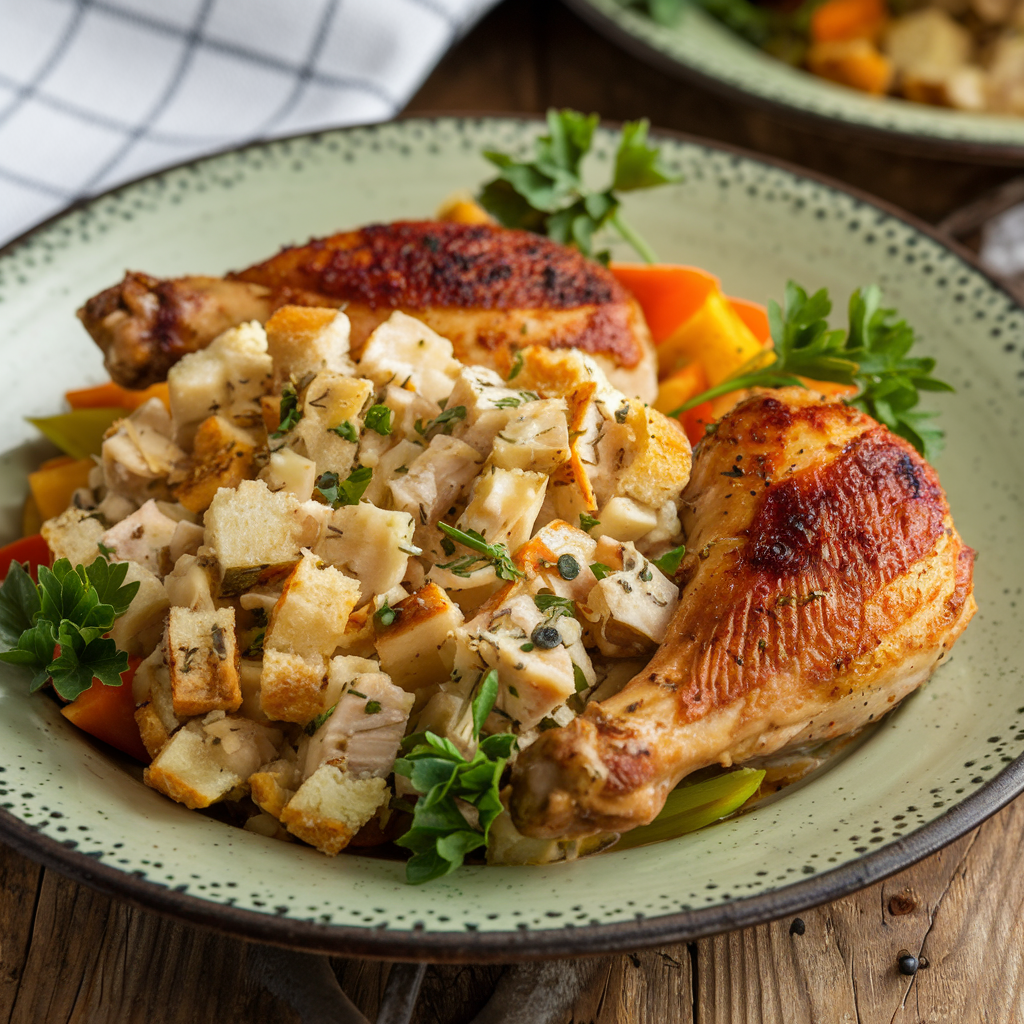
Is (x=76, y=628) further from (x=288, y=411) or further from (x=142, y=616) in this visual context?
(x=288, y=411)

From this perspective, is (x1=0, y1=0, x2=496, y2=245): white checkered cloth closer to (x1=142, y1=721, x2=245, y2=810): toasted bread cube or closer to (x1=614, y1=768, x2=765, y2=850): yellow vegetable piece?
(x1=142, y1=721, x2=245, y2=810): toasted bread cube

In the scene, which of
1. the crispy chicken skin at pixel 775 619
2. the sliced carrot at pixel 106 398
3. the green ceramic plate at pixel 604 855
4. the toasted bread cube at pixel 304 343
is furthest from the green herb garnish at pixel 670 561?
the sliced carrot at pixel 106 398

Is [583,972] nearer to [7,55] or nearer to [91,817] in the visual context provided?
[91,817]

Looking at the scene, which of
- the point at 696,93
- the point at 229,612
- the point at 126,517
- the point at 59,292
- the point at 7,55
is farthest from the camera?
the point at 696,93

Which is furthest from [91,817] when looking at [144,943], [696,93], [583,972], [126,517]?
[696,93]

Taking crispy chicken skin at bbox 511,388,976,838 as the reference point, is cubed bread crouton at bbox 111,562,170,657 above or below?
below

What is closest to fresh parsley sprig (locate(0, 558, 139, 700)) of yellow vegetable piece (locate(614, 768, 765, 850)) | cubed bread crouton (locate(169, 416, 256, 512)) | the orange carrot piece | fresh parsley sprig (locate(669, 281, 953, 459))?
cubed bread crouton (locate(169, 416, 256, 512))
